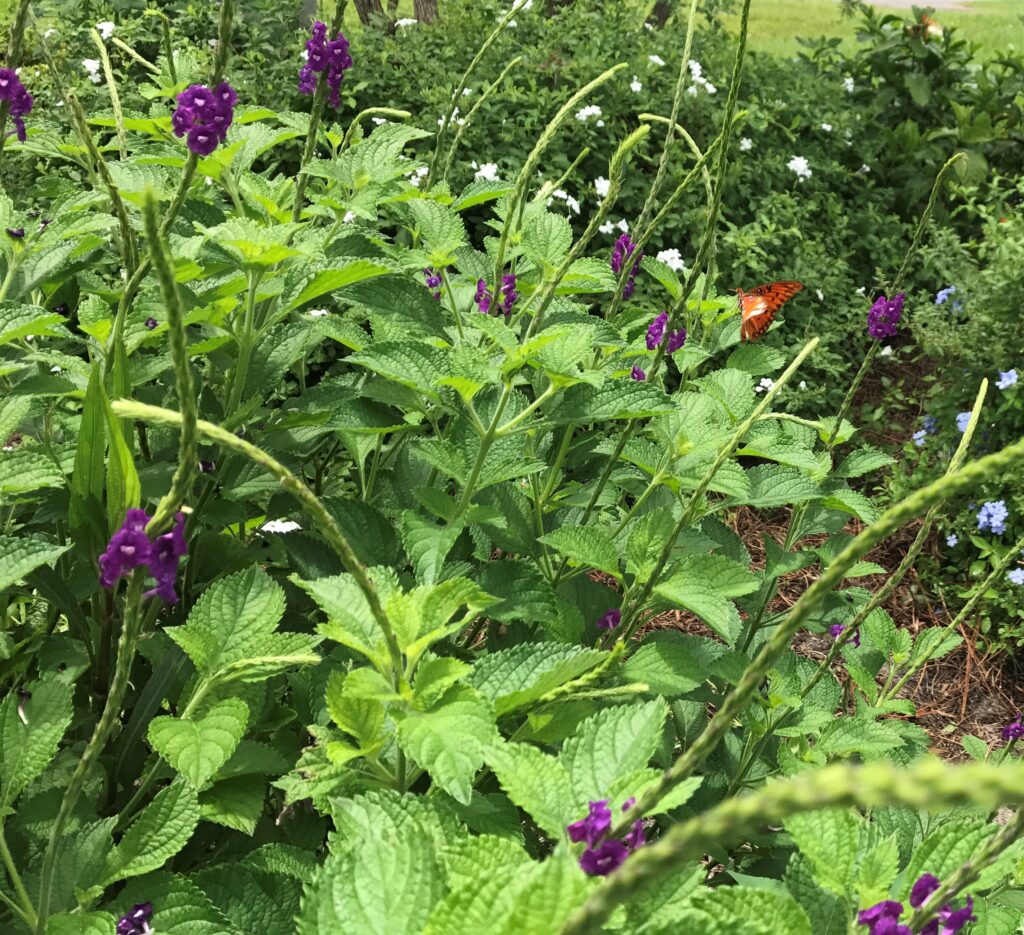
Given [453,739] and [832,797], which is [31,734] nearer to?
[453,739]

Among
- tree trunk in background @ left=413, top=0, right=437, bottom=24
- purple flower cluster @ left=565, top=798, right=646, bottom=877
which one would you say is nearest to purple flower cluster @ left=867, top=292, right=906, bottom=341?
purple flower cluster @ left=565, top=798, right=646, bottom=877

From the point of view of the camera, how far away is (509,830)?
3.84ft

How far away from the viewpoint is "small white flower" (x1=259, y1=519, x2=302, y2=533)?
6.10 ft

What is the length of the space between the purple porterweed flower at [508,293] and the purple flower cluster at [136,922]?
1.13 metres

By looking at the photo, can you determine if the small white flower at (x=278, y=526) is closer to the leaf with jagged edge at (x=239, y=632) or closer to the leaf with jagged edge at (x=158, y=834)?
the leaf with jagged edge at (x=239, y=632)

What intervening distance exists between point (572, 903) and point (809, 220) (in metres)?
5.20

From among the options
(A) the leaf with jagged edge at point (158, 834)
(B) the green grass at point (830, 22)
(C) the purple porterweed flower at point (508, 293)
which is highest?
(B) the green grass at point (830, 22)

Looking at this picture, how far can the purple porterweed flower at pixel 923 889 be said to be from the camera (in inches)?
34.8

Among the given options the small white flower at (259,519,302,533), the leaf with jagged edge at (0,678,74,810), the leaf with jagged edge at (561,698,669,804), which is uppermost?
the leaf with jagged edge at (561,698,669,804)

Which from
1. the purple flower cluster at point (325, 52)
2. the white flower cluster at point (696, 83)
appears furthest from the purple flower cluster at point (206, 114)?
the white flower cluster at point (696, 83)

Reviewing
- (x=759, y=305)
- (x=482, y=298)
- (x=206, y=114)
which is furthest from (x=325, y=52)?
(x=759, y=305)

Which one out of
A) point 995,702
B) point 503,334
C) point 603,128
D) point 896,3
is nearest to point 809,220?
point 603,128

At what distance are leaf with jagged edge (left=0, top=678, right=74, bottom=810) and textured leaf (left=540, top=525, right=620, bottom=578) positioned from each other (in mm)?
673

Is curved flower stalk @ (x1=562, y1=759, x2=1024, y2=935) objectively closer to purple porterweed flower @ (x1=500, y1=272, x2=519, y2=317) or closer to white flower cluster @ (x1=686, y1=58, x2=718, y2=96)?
purple porterweed flower @ (x1=500, y1=272, x2=519, y2=317)
